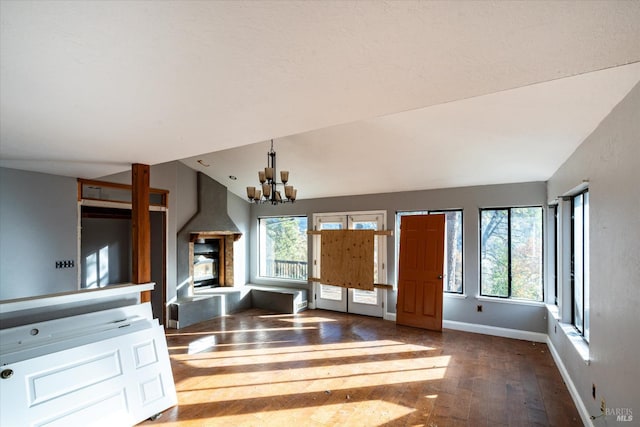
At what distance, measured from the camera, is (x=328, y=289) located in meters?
6.79

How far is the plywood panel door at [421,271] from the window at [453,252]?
223 mm

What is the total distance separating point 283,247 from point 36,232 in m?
4.47

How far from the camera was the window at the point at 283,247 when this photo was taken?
721cm

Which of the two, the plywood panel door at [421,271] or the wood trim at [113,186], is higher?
the wood trim at [113,186]

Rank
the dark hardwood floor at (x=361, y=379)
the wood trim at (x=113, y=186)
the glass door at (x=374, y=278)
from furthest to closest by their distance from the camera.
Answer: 1. the glass door at (x=374, y=278)
2. the wood trim at (x=113, y=186)
3. the dark hardwood floor at (x=361, y=379)

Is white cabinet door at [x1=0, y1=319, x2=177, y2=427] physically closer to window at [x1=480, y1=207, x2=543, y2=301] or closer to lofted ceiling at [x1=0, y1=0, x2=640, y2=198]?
lofted ceiling at [x1=0, y1=0, x2=640, y2=198]

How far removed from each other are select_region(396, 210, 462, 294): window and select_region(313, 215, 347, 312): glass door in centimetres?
199

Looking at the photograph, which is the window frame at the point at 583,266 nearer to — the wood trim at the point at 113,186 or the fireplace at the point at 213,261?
the wood trim at the point at 113,186

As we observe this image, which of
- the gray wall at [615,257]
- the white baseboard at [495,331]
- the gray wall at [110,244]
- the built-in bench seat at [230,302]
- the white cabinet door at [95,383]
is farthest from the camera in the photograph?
the gray wall at [110,244]

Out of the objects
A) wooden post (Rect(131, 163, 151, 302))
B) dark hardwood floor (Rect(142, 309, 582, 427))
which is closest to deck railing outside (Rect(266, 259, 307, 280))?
dark hardwood floor (Rect(142, 309, 582, 427))

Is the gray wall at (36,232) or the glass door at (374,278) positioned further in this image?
the glass door at (374,278)

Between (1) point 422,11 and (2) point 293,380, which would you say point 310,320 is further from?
(1) point 422,11

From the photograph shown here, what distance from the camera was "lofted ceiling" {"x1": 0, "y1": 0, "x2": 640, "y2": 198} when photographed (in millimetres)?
1008

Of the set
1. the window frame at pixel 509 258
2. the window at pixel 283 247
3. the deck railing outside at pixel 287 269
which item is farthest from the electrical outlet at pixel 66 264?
the window frame at pixel 509 258
